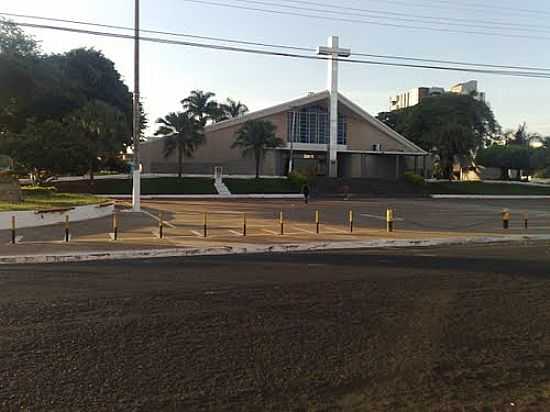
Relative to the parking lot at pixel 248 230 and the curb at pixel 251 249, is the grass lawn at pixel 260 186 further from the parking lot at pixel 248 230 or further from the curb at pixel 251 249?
the curb at pixel 251 249

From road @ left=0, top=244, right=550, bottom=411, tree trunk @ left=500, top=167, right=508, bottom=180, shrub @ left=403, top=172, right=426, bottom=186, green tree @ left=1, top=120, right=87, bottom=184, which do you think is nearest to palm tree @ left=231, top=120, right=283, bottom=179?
shrub @ left=403, top=172, right=426, bottom=186

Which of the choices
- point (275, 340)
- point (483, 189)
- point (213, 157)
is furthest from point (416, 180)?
point (275, 340)

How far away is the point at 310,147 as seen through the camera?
214ft

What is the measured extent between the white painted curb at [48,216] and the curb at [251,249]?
7.12 meters

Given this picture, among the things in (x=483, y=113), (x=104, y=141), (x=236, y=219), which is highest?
(x=483, y=113)

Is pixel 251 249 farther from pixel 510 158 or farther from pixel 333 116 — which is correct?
pixel 510 158

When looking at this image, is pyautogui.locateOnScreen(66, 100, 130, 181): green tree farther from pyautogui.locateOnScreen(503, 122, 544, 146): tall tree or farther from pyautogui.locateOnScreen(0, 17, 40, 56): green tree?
pyautogui.locateOnScreen(503, 122, 544, 146): tall tree

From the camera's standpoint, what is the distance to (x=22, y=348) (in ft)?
16.7

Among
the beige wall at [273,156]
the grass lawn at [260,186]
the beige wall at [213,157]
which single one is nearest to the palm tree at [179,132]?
the grass lawn at [260,186]

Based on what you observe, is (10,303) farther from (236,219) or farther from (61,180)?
(61,180)

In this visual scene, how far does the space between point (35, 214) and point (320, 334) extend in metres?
16.3

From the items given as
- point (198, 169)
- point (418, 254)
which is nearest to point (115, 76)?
point (198, 169)

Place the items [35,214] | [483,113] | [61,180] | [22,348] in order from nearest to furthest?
[22,348], [35,214], [61,180], [483,113]

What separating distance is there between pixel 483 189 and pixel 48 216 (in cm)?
4939
